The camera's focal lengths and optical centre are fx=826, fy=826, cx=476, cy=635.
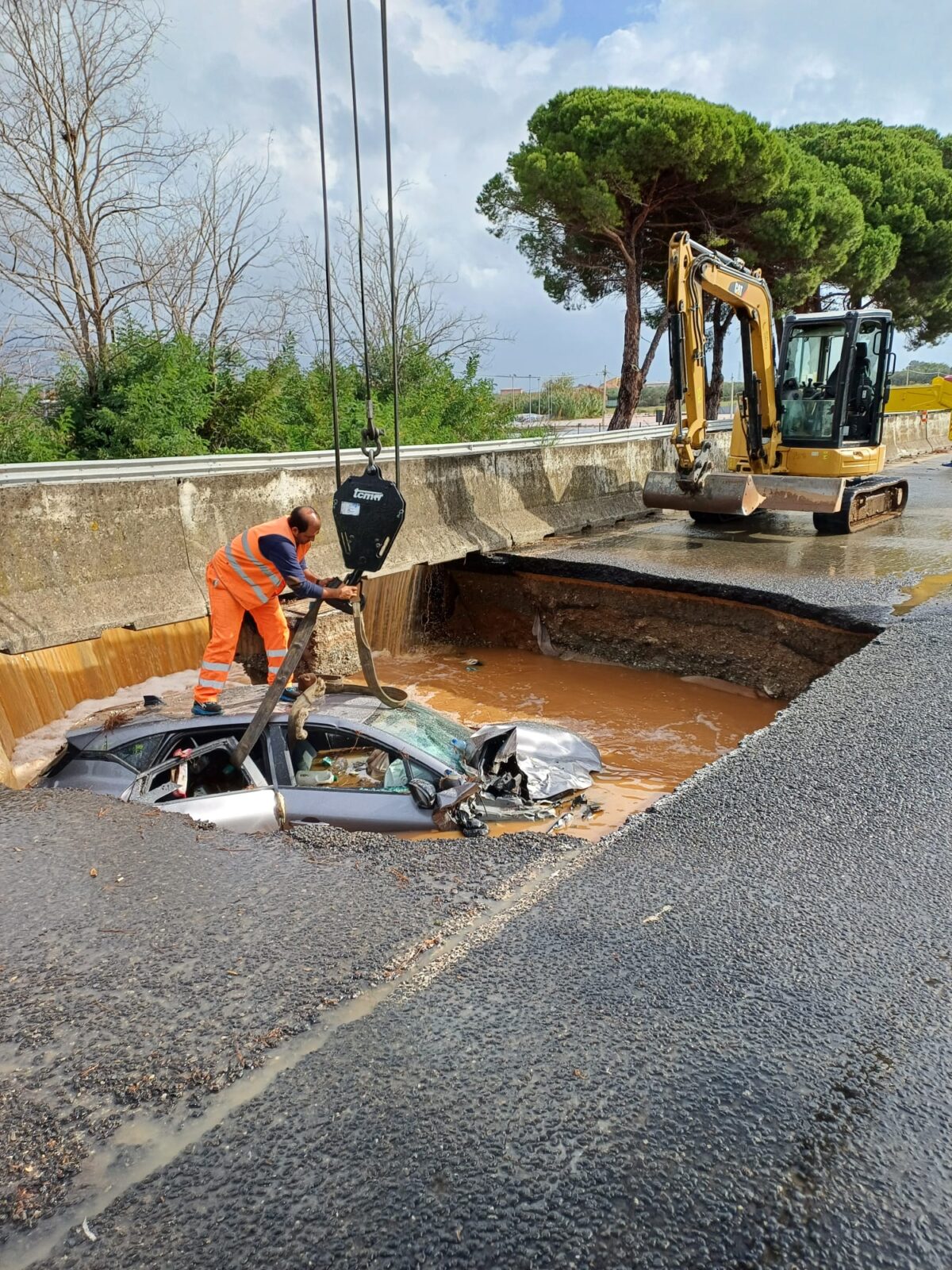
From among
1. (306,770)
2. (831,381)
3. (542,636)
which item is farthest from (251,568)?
(831,381)

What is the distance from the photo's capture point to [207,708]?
541 cm

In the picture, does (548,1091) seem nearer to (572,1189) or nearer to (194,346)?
(572,1189)

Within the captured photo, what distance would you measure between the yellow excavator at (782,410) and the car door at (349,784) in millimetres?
8069

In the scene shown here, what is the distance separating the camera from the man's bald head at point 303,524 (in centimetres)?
618

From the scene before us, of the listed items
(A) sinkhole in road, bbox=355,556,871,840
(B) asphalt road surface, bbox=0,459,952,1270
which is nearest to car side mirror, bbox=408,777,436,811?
(B) asphalt road surface, bbox=0,459,952,1270

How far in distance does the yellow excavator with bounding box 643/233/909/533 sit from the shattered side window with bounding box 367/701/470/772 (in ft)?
24.2

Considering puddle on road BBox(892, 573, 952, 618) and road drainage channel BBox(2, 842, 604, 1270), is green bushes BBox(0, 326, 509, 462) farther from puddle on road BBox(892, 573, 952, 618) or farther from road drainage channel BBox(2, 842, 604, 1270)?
road drainage channel BBox(2, 842, 604, 1270)

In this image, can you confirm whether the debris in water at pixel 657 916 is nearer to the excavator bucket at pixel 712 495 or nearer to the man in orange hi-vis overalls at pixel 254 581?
the man in orange hi-vis overalls at pixel 254 581

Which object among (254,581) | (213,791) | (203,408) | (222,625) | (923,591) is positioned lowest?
(213,791)

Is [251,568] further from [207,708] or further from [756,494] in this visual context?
[756,494]

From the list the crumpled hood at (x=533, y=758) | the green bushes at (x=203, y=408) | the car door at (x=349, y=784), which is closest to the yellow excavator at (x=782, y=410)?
the green bushes at (x=203, y=408)

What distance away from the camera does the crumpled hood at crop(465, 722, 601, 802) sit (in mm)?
5535

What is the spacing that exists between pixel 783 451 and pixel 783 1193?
12.2 metres

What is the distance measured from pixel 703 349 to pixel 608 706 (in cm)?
559
